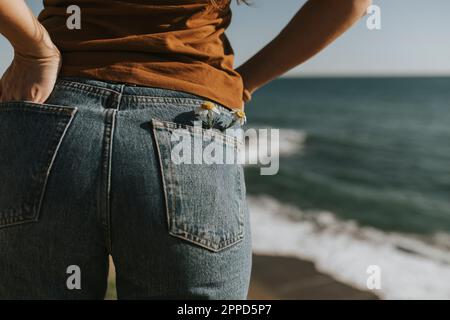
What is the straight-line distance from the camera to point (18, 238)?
885 mm

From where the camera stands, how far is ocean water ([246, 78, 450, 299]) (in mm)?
8320

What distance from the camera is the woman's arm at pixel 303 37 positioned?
121 centimetres

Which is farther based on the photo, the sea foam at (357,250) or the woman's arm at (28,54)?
the sea foam at (357,250)

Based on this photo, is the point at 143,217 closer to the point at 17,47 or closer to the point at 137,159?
the point at 137,159

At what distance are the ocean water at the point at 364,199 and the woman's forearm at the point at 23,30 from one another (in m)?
6.75

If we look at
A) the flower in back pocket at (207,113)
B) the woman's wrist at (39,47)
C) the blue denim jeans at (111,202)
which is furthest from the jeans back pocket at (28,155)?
the flower in back pocket at (207,113)

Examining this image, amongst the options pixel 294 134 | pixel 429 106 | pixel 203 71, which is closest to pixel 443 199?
pixel 294 134

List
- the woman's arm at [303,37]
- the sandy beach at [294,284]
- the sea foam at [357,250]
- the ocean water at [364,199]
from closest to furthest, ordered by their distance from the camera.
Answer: the woman's arm at [303,37] → the sandy beach at [294,284] → the sea foam at [357,250] → the ocean water at [364,199]

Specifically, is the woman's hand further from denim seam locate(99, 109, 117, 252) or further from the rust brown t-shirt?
denim seam locate(99, 109, 117, 252)

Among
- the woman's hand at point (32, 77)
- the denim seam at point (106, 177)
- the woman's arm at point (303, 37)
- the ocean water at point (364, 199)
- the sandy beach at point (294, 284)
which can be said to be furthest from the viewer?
the ocean water at point (364, 199)

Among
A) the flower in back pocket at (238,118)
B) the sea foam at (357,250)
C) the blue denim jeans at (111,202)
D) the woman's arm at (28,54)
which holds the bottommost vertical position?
the sea foam at (357,250)

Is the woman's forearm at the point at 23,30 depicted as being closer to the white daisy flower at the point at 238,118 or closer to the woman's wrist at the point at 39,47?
the woman's wrist at the point at 39,47

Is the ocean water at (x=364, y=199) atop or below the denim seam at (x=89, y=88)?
below

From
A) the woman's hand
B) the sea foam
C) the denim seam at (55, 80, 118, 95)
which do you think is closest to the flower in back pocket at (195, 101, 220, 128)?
the denim seam at (55, 80, 118, 95)
